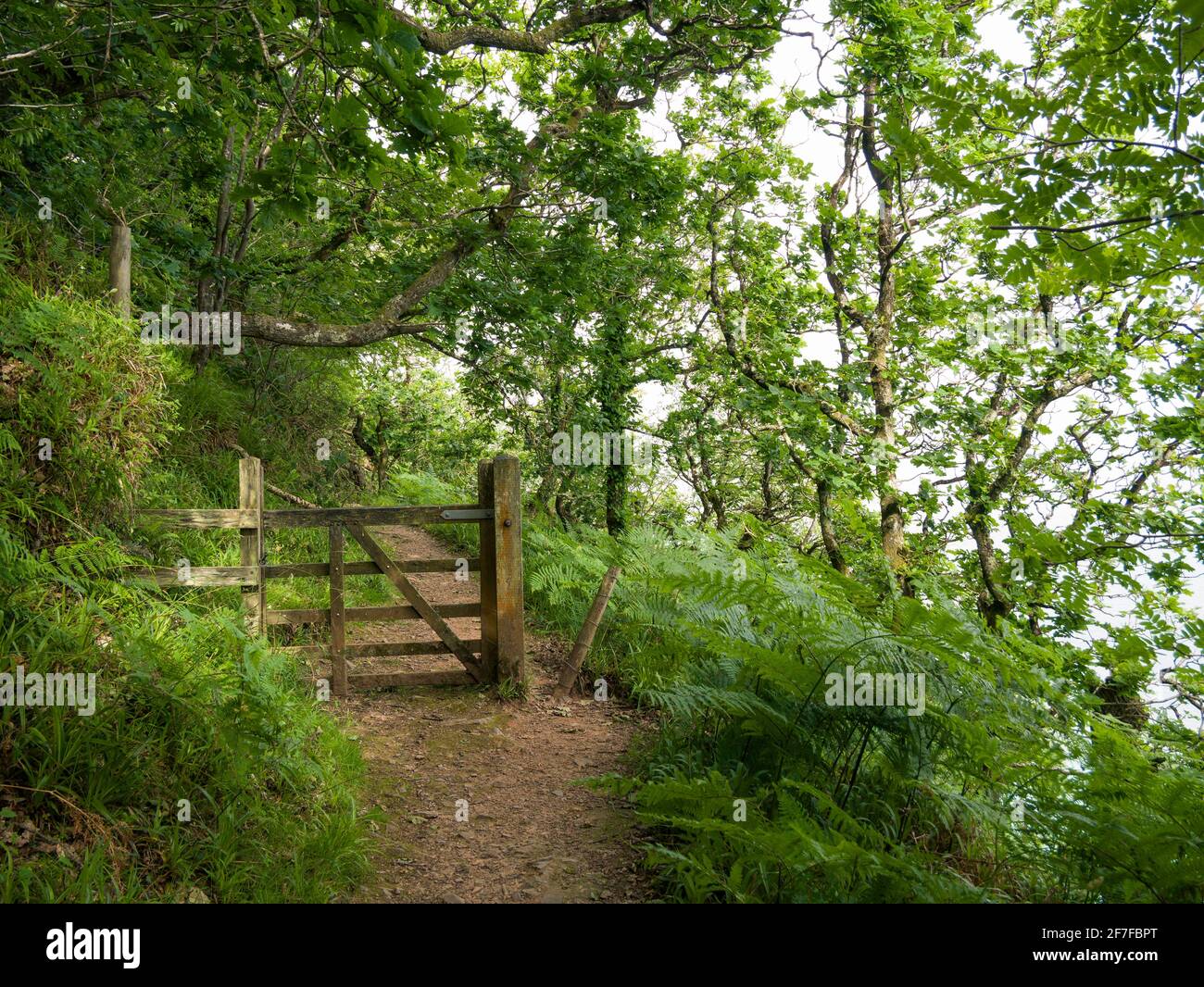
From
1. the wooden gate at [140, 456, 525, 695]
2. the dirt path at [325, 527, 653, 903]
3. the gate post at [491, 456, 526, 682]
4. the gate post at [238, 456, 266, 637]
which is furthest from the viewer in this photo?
the gate post at [491, 456, 526, 682]

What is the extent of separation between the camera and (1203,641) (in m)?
3.82

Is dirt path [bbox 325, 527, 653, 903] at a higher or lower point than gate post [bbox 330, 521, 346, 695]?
lower

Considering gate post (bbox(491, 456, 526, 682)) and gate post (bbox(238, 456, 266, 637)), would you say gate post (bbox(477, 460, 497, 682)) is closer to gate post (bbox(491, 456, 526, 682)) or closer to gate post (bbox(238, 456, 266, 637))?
gate post (bbox(491, 456, 526, 682))

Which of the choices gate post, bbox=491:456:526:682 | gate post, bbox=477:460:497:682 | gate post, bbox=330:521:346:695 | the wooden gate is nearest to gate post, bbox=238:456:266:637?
the wooden gate

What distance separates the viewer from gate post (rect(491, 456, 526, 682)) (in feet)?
25.0

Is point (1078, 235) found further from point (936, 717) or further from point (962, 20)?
point (962, 20)

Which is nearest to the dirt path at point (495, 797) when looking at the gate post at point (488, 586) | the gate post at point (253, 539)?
the gate post at point (488, 586)

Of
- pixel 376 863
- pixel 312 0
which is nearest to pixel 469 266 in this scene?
pixel 312 0

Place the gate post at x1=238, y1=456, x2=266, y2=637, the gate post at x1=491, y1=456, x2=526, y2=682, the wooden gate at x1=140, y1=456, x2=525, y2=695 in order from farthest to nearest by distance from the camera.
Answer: the gate post at x1=491, y1=456, x2=526, y2=682 → the wooden gate at x1=140, y1=456, x2=525, y2=695 → the gate post at x1=238, y1=456, x2=266, y2=637

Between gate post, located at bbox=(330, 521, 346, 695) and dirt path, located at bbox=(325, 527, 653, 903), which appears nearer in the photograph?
dirt path, located at bbox=(325, 527, 653, 903)

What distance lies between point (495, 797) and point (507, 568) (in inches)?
95.5

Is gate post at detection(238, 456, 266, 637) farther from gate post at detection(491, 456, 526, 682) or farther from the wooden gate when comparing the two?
gate post at detection(491, 456, 526, 682)
